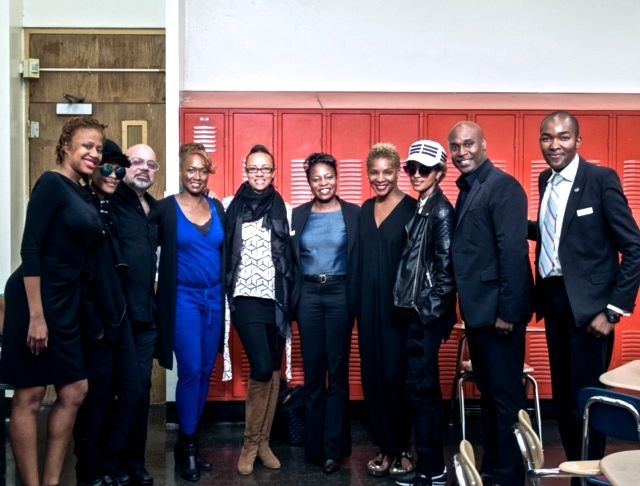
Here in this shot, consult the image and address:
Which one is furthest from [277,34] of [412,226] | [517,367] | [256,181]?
[517,367]

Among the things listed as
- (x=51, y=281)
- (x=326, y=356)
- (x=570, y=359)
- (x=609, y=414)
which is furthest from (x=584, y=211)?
(x=51, y=281)

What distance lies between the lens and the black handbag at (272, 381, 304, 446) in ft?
15.0

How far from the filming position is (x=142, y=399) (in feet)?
12.2

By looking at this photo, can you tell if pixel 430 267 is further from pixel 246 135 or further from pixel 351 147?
pixel 246 135

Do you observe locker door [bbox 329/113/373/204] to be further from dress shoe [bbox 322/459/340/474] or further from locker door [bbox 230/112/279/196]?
dress shoe [bbox 322/459/340/474]

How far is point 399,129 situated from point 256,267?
64.8 inches

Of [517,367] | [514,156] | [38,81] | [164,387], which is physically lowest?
[164,387]

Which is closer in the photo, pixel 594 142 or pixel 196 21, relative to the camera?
pixel 594 142

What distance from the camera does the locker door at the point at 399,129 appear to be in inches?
201

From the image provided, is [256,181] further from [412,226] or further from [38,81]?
[38,81]

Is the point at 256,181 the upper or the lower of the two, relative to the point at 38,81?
lower

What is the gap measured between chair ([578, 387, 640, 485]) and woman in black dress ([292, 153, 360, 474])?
1458 mm

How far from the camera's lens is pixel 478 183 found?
11.7 feet

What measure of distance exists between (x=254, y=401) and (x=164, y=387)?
1.68 meters
